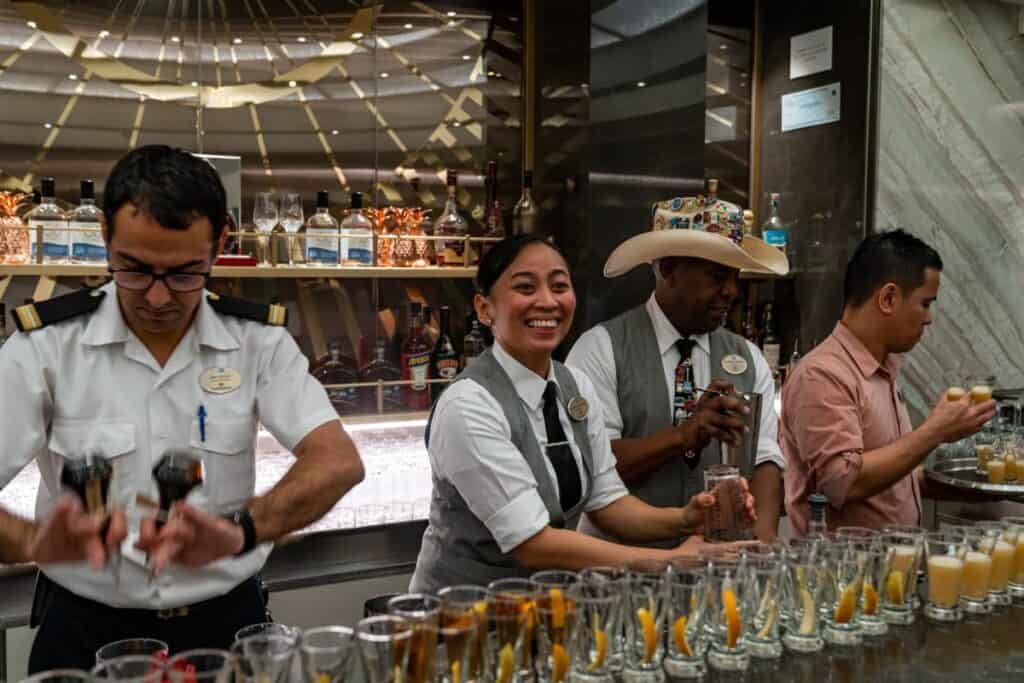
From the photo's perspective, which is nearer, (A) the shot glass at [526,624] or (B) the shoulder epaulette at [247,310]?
(A) the shot glass at [526,624]

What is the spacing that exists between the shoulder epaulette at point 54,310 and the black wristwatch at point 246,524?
55 cm

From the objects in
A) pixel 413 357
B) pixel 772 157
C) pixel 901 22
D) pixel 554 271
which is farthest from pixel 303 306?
pixel 901 22

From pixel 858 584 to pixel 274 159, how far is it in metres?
2.79

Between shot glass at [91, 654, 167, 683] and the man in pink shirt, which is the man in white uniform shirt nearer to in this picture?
shot glass at [91, 654, 167, 683]

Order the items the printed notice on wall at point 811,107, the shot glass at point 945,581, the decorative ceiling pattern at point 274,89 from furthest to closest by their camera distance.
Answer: the printed notice on wall at point 811,107
the decorative ceiling pattern at point 274,89
the shot glass at point 945,581

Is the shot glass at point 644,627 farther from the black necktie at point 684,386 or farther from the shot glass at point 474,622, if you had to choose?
the black necktie at point 684,386

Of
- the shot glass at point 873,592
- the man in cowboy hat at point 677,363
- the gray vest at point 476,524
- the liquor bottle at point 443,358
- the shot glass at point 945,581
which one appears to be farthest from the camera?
the liquor bottle at point 443,358

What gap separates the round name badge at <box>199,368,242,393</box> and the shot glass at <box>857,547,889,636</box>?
51.0 inches

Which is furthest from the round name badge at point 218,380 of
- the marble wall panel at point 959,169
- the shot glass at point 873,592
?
the marble wall panel at point 959,169

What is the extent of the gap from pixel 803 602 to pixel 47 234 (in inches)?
103

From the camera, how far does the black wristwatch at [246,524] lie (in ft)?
5.88

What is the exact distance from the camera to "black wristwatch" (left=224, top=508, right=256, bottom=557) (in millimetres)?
1792

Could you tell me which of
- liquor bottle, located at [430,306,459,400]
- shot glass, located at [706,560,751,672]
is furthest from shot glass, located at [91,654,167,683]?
liquor bottle, located at [430,306,459,400]

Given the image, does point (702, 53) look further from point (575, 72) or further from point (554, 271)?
point (554, 271)
